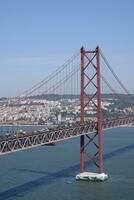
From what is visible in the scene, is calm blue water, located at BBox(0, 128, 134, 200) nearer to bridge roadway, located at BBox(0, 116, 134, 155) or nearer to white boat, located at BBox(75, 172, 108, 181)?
white boat, located at BBox(75, 172, 108, 181)

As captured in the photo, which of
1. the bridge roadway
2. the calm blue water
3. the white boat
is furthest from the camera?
the white boat

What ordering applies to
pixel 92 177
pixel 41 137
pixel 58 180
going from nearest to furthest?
pixel 41 137
pixel 58 180
pixel 92 177

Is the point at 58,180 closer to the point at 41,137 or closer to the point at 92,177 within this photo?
the point at 92,177

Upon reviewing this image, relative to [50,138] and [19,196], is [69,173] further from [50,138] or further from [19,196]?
[19,196]

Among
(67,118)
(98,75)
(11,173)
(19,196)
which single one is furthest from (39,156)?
(67,118)

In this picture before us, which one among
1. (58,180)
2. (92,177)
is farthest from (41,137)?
(92,177)

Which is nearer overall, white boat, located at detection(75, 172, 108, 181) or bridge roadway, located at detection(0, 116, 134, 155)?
bridge roadway, located at detection(0, 116, 134, 155)

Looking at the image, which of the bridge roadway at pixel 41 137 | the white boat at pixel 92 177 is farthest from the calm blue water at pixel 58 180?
the bridge roadway at pixel 41 137

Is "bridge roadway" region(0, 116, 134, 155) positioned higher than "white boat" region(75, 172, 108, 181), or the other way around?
"bridge roadway" region(0, 116, 134, 155)

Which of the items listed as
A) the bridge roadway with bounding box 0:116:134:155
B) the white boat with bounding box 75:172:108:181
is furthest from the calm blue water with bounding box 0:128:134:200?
the bridge roadway with bounding box 0:116:134:155
